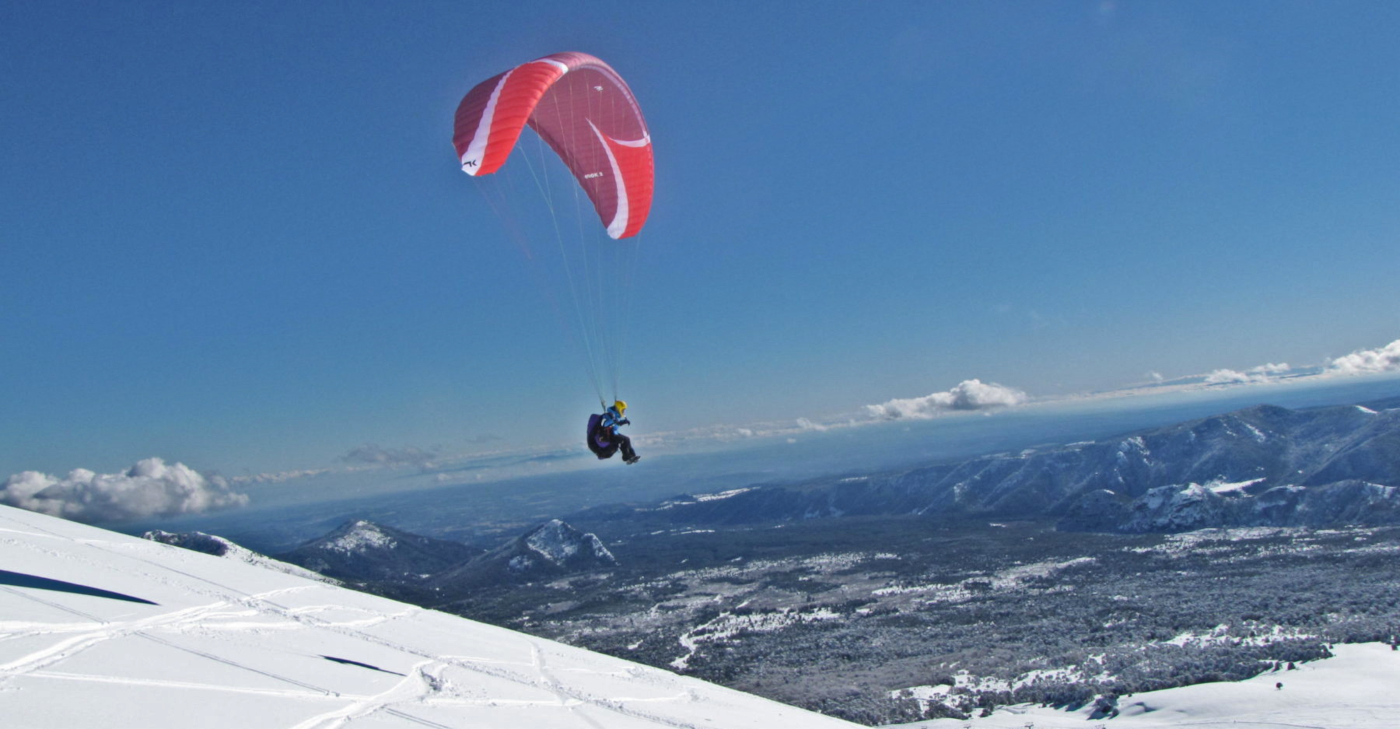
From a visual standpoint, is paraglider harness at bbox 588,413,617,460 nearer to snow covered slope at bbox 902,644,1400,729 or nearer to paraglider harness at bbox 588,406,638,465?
paraglider harness at bbox 588,406,638,465

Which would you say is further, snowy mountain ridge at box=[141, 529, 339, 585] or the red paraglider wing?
snowy mountain ridge at box=[141, 529, 339, 585]

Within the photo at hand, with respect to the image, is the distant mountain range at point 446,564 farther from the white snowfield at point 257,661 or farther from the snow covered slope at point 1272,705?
the white snowfield at point 257,661

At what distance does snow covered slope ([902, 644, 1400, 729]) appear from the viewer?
2731 cm

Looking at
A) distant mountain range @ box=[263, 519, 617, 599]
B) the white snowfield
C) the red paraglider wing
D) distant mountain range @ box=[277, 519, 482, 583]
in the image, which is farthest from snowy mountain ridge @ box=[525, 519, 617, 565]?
the white snowfield

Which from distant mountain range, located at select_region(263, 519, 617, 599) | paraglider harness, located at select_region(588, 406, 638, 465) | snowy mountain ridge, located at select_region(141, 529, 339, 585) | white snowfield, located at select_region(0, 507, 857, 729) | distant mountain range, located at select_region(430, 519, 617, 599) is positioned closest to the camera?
white snowfield, located at select_region(0, 507, 857, 729)

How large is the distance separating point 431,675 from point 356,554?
658 feet

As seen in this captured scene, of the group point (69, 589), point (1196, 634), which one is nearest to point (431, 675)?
point (69, 589)

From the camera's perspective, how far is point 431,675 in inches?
516

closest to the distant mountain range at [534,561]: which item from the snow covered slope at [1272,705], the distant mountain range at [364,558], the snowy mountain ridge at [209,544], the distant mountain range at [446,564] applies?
the distant mountain range at [446,564]

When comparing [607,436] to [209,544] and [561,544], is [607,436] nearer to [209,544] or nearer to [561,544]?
[209,544]

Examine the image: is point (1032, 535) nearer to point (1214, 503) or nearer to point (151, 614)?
point (1214, 503)

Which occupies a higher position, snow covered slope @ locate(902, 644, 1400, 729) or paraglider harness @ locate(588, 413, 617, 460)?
paraglider harness @ locate(588, 413, 617, 460)

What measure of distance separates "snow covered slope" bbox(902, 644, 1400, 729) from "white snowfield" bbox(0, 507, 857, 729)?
2319 centimetres

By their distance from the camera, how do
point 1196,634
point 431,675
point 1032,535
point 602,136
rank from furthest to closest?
point 1032,535 < point 1196,634 < point 602,136 < point 431,675
